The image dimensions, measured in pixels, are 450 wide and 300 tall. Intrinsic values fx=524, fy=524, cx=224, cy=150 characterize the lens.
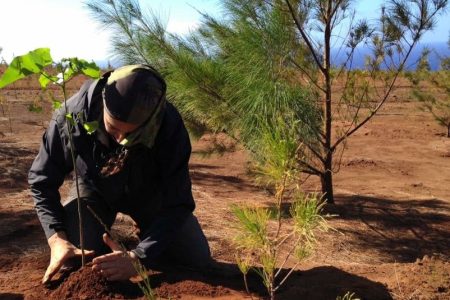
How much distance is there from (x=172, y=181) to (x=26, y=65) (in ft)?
2.31

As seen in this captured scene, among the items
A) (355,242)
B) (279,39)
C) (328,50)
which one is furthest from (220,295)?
(328,50)

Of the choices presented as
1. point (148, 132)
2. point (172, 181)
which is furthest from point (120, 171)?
point (148, 132)

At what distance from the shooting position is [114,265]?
1.73 meters

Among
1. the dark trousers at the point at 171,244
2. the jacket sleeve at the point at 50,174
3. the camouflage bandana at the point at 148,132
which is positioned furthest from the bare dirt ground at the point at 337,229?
the camouflage bandana at the point at 148,132

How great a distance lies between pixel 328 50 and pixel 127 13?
150cm

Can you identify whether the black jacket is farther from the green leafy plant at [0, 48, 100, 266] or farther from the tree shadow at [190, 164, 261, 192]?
the tree shadow at [190, 164, 261, 192]

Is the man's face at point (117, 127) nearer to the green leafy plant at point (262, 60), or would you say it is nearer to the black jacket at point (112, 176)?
the black jacket at point (112, 176)

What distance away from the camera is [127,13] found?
388cm

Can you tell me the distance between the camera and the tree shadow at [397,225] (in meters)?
3.29

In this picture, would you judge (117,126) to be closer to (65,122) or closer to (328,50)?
(65,122)

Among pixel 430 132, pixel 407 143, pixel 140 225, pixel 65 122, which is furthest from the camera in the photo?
pixel 430 132

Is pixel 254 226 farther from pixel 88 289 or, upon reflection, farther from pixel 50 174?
pixel 50 174

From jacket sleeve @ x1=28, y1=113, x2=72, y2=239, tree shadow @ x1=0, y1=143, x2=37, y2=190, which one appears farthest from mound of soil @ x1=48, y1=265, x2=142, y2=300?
tree shadow @ x1=0, y1=143, x2=37, y2=190

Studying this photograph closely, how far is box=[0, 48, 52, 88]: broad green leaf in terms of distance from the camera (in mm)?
1502
